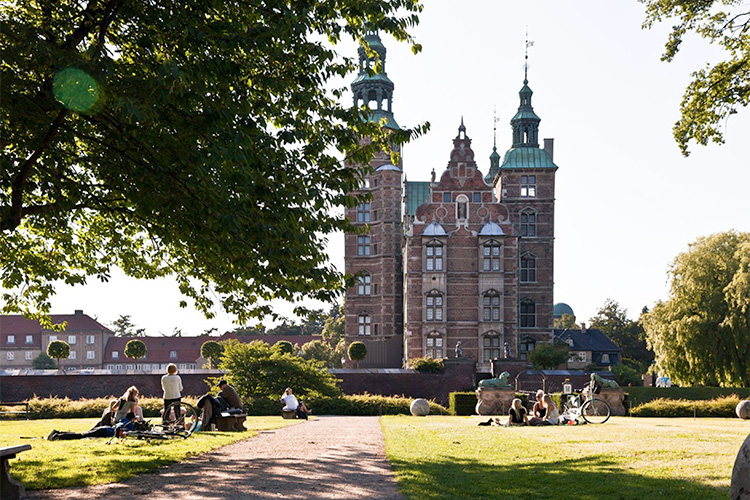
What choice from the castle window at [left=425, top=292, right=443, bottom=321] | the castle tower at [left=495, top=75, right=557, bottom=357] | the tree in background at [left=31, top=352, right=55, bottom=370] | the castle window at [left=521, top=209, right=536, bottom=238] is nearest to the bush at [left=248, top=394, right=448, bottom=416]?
→ the castle window at [left=425, top=292, right=443, bottom=321]

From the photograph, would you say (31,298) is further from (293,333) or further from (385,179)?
(293,333)

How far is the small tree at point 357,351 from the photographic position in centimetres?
5606

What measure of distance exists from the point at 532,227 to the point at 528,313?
6402 millimetres

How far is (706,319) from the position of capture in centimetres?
4088

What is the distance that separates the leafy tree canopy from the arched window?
136ft

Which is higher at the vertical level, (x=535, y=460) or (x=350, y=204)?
(x=350, y=204)

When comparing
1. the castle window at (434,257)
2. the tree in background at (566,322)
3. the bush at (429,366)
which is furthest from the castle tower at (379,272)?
the tree in background at (566,322)

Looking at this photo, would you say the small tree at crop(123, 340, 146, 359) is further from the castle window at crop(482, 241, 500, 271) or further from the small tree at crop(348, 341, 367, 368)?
the castle window at crop(482, 241, 500, 271)

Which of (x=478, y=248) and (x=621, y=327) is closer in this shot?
(x=478, y=248)

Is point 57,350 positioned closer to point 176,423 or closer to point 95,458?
point 176,423

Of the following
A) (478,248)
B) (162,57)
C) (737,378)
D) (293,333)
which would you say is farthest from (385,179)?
(293,333)

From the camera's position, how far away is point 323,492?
9.21 metres

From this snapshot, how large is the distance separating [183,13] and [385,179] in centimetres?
4924

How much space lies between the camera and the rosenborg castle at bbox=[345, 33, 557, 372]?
55531 millimetres
